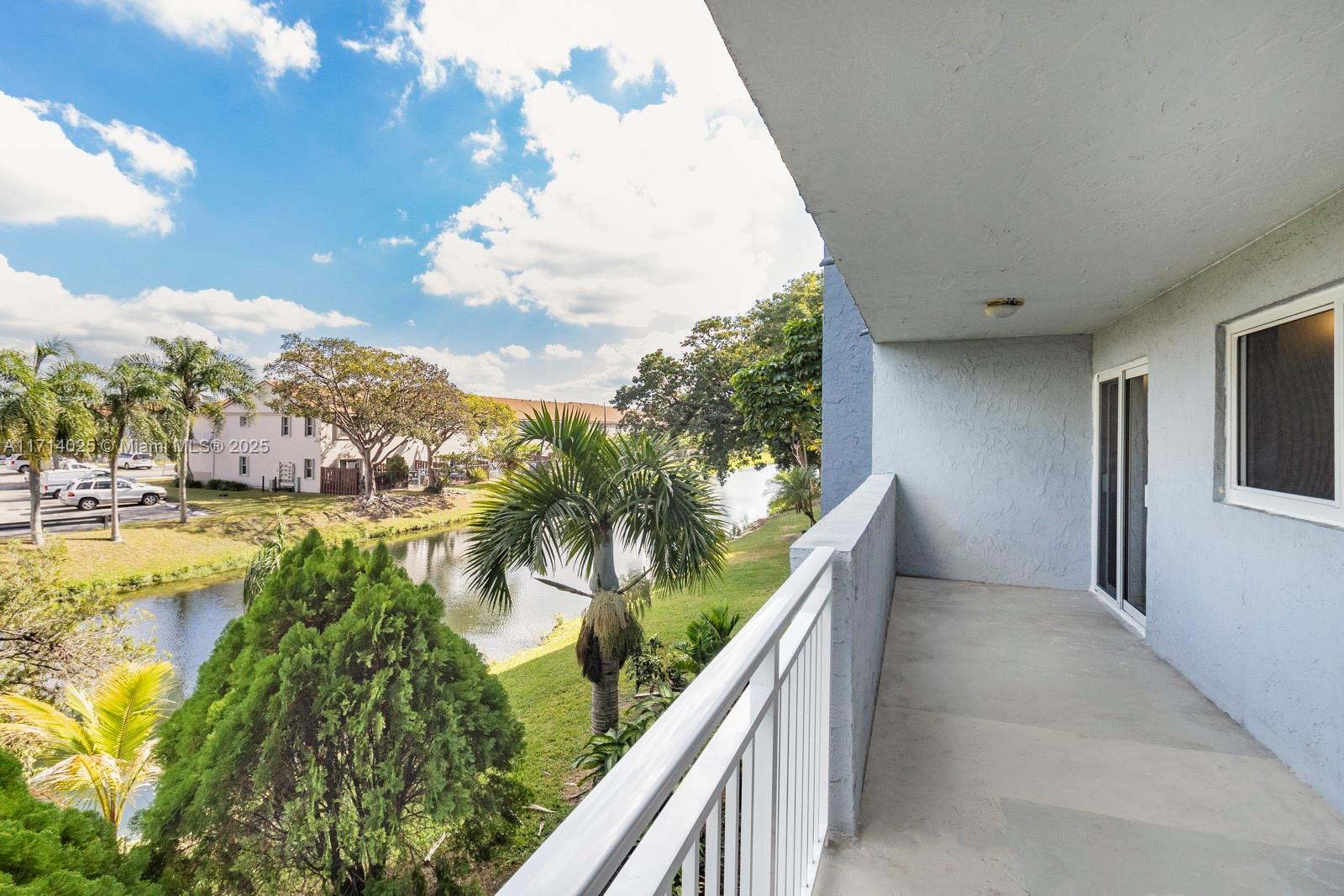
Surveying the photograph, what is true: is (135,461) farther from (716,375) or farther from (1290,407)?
(1290,407)

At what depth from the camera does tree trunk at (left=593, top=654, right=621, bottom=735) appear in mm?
6504

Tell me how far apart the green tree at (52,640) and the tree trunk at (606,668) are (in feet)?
23.6

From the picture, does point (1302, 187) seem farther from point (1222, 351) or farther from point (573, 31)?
point (573, 31)

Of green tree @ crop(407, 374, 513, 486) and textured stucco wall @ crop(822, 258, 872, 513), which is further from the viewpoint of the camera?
green tree @ crop(407, 374, 513, 486)

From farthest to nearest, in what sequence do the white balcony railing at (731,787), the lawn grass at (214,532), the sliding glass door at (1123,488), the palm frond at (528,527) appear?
the lawn grass at (214,532)
the palm frond at (528,527)
the sliding glass door at (1123,488)
the white balcony railing at (731,787)

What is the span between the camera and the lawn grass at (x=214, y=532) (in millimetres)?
17156

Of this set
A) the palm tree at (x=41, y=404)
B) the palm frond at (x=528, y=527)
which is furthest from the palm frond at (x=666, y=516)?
the palm tree at (x=41, y=404)

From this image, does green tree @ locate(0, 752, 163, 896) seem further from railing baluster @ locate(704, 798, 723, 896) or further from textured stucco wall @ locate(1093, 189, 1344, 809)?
textured stucco wall @ locate(1093, 189, 1344, 809)

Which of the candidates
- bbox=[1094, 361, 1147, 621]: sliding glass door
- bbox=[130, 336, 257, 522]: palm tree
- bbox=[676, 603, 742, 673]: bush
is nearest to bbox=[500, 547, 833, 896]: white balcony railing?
bbox=[1094, 361, 1147, 621]: sliding glass door

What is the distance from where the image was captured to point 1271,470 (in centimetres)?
250

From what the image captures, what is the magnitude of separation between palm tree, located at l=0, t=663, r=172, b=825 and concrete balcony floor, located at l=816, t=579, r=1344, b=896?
725 cm

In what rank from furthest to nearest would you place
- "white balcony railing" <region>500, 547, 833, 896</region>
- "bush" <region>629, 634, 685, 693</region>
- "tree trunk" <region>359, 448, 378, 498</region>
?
1. "tree trunk" <region>359, 448, 378, 498</region>
2. "bush" <region>629, 634, 685, 693</region>
3. "white balcony railing" <region>500, 547, 833, 896</region>

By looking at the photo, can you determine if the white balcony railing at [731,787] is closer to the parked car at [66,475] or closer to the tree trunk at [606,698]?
the tree trunk at [606,698]

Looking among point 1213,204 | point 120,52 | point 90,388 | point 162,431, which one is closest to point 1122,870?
point 1213,204
